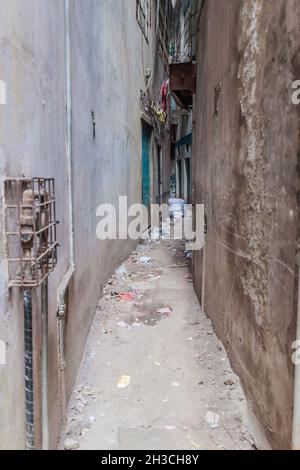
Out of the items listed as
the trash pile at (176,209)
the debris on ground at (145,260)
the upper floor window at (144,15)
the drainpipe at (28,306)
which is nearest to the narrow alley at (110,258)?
the drainpipe at (28,306)

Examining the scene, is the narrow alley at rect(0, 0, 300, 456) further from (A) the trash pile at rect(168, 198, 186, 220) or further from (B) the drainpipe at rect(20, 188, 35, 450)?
(A) the trash pile at rect(168, 198, 186, 220)

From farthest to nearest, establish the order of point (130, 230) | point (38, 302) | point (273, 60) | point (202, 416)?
point (130, 230), point (202, 416), point (273, 60), point (38, 302)

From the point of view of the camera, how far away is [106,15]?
5.10m

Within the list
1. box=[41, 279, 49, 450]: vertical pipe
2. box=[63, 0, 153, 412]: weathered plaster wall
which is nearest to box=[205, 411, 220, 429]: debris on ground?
box=[63, 0, 153, 412]: weathered plaster wall

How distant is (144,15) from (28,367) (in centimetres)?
933

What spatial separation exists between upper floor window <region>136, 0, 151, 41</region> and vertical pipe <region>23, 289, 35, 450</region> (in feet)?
26.3

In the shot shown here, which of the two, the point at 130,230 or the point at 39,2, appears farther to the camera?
the point at 130,230

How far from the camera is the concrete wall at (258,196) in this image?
1871 millimetres

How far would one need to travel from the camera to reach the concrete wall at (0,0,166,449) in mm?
1513

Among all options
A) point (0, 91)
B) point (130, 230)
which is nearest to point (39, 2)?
point (0, 91)

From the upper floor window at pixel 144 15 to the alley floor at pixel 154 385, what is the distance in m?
6.17

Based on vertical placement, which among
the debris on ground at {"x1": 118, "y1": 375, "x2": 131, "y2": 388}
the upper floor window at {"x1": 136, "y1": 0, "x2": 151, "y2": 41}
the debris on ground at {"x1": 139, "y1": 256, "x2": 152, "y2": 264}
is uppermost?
the upper floor window at {"x1": 136, "y1": 0, "x2": 151, "y2": 41}

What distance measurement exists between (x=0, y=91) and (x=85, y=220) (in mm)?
2248
